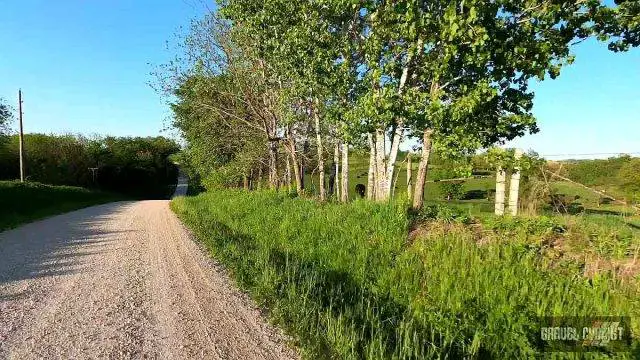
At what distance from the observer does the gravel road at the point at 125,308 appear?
14.8 feet

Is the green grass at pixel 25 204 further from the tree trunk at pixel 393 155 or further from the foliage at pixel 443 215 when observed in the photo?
the foliage at pixel 443 215

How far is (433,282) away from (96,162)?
6065 cm

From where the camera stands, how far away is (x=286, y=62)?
543 inches

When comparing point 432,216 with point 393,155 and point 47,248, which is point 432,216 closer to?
point 393,155

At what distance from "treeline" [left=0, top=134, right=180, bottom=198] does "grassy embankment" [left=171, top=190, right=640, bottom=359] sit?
47.3 meters

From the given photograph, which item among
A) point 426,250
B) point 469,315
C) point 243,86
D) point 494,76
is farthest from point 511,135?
point 243,86

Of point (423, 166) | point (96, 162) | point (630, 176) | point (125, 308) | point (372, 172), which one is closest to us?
point (125, 308)

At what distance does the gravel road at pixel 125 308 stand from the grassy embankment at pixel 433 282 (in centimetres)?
50

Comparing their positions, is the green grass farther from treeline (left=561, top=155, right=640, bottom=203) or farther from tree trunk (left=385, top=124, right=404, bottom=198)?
treeline (left=561, top=155, right=640, bottom=203)

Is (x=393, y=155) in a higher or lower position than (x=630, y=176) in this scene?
higher

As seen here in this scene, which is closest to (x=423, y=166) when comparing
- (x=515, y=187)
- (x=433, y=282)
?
(x=515, y=187)

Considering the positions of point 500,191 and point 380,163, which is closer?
point 500,191

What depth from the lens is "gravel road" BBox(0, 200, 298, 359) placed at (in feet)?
14.8

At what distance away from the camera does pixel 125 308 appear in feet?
18.9
